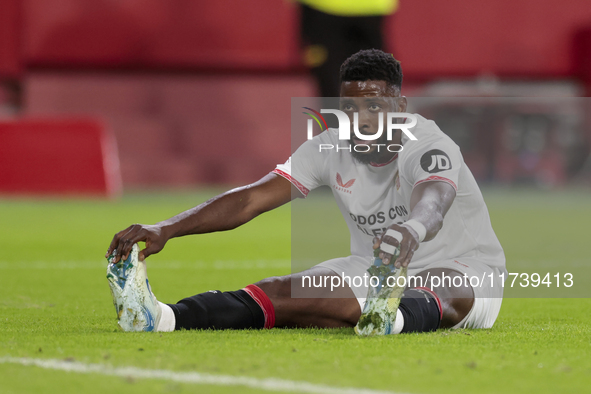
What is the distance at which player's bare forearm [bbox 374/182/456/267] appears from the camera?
3.18m

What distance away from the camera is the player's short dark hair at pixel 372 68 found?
12.1 feet

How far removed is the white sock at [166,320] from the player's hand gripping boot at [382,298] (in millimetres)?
724

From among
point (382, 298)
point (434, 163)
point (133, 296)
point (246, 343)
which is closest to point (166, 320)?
point (133, 296)

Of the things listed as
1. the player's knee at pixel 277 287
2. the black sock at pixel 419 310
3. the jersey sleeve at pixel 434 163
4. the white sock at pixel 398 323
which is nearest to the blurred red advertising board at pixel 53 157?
the player's knee at pixel 277 287

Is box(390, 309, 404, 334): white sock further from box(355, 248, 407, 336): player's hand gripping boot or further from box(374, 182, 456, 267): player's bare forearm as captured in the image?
box(374, 182, 456, 267): player's bare forearm

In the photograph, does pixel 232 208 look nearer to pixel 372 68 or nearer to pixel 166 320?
pixel 166 320

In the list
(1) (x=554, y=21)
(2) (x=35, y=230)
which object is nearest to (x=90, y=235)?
(2) (x=35, y=230)

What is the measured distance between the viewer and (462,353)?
10.2 feet

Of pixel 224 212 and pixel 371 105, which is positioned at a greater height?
pixel 371 105

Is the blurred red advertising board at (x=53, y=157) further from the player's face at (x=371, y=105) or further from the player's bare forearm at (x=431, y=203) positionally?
the player's bare forearm at (x=431, y=203)

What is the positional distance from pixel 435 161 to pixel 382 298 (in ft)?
2.00

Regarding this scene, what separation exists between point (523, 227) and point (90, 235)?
181 inches

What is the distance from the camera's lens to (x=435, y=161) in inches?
139

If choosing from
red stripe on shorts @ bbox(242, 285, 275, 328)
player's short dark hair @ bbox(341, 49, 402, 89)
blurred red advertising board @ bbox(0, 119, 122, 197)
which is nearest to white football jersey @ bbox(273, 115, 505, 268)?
player's short dark hair @ bbox(341, 49, 402, 89)
